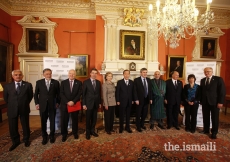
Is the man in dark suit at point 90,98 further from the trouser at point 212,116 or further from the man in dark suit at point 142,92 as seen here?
the trouser at point 212,116

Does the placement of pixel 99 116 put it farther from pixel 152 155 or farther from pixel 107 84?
pixel 152 155

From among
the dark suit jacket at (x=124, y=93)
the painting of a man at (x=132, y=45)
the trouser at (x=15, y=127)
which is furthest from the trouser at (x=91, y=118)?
the painting of a man at (x=132, y=45)

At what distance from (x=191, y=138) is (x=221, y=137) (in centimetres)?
85

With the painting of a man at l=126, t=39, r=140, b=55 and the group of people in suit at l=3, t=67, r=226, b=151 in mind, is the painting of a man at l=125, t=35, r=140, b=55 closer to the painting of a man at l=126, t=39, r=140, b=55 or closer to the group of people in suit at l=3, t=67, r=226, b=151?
the painting of a man at l=126, t=39, r=140, b=55

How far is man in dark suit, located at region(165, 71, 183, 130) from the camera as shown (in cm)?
364

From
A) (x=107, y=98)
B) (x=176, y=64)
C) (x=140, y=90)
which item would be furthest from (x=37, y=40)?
(x=176, y=64)

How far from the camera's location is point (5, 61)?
470 centimetres

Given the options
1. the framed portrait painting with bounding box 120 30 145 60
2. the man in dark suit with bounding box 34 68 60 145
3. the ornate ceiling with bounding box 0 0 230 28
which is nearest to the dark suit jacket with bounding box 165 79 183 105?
the framed portrait painting with bounding box 120 30 145 60

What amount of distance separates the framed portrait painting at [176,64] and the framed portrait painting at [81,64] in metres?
3.49

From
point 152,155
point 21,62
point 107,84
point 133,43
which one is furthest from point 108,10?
point 152,155

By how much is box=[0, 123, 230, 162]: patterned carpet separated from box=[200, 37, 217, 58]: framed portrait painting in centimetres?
361

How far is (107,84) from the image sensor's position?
11.0ft

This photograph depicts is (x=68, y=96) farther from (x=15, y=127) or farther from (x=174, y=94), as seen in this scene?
(x=174, y=94)

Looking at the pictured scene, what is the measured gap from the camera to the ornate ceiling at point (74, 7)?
4.77 m
